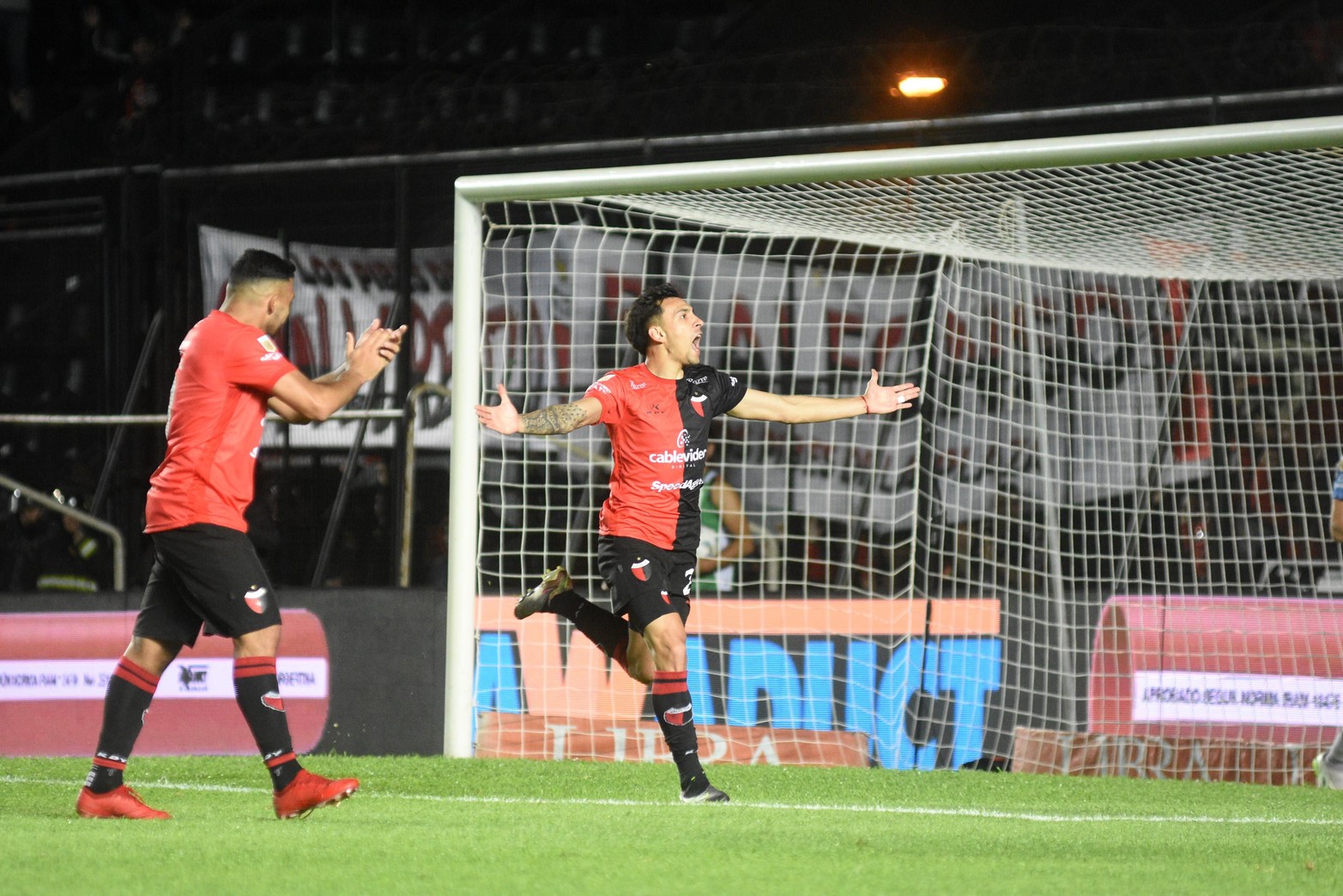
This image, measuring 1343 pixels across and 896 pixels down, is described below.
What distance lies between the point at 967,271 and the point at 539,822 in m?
5.33

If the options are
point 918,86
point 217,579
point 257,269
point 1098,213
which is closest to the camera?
point 217,579

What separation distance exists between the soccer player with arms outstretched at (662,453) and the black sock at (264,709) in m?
1.17

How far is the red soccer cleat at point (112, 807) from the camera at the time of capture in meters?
4.71

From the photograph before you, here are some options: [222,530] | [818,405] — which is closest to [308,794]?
[222,530]

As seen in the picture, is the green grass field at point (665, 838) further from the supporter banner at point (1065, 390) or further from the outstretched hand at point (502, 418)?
the supporter banner at point (1065, 390)

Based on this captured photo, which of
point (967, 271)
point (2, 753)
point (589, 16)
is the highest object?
point (589, 16)

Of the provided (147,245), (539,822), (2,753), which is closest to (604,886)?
(539,822)

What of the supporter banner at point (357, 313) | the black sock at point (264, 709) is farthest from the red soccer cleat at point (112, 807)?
the supporter banner at point (357, 313)

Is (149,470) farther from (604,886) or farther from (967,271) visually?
(604,886)

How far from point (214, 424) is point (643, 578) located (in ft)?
5.13

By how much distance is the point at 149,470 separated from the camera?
37.8 ft

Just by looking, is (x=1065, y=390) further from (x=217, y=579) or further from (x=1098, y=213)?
(x=217, y=579)

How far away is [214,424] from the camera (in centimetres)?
475

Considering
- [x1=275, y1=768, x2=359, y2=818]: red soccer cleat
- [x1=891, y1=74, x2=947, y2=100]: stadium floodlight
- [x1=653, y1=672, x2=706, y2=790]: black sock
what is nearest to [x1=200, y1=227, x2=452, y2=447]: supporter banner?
[x1=891, y1=74, x2=947, y2=100]: stadium floodlight
